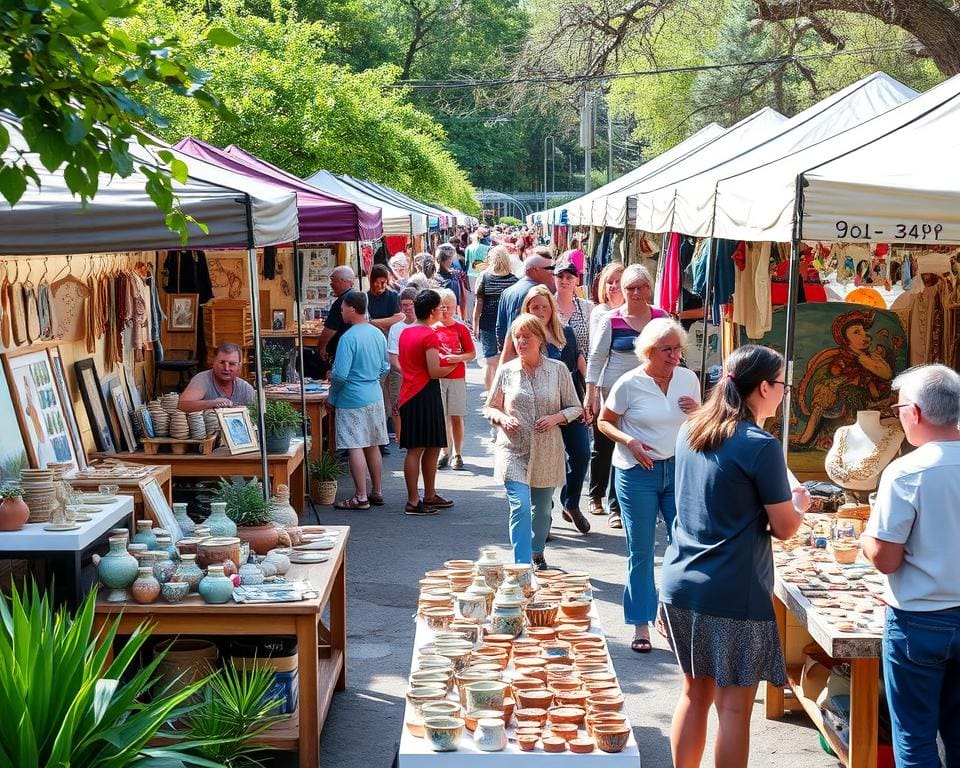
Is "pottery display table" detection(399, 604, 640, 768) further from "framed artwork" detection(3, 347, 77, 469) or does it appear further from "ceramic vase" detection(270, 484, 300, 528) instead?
"framed artwork" detection(3, 347, 77, 469)

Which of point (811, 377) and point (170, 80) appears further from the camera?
point (811, 377)

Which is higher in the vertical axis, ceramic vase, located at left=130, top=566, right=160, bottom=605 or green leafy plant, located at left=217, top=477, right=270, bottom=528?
green leafy plant, located at left=217, top=477, right=270, bottom=528

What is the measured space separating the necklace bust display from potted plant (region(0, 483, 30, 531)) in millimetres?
4116

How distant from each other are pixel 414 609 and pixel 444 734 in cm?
360

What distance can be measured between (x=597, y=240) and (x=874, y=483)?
15542mm

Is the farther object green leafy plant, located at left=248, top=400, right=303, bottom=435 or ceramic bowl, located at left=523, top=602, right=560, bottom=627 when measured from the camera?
green leafy plant, located at left=248, top=400, right=303, bottom=435

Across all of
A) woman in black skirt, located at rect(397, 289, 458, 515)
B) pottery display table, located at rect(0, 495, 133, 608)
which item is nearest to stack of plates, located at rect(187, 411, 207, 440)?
woman in black skirt, located at rect(397, 289, 458, 515)

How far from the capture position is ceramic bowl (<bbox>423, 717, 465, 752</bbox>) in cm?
396

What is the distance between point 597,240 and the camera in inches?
860

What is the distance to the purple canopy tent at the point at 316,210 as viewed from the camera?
9945 mm

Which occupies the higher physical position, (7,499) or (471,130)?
(471,130)

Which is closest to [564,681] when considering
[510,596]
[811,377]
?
[510,596]

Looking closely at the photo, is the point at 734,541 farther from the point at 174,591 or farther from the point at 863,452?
the point at 863,452

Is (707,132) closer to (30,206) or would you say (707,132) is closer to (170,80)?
(30,206)
